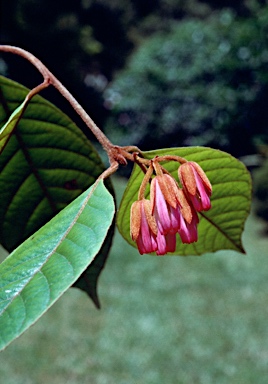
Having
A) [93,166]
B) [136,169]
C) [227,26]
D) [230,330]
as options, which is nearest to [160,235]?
[136,169]

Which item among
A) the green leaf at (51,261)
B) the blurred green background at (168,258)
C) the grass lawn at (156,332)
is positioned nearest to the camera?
the green leaf at (51,261)

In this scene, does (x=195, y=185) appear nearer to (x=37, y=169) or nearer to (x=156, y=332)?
(x=37, y=169)

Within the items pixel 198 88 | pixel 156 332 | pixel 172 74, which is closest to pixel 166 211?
pixel 156 332

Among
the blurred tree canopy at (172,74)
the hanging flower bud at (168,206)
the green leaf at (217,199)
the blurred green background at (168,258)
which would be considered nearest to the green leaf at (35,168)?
the green leaf at (217,199)

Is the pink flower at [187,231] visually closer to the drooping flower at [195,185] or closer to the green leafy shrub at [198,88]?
the drooping flower at [195,185]

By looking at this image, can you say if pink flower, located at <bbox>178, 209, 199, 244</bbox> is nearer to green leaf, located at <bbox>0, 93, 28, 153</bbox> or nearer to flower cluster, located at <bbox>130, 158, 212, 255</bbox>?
flower cluster, located at <bbox>130, 158, 212, 255</bbox>

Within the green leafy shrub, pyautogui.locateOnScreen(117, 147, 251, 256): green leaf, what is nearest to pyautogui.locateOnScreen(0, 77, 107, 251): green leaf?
pyautogui.locateOnScreen(117, 147, 251, 256): green leaf

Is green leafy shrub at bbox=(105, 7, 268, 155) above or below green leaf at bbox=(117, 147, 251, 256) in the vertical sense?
below
